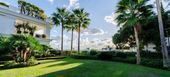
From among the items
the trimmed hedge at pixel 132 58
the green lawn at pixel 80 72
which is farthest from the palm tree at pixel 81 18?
the green lawn at pixel 80 72

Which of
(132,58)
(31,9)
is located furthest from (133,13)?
(31,9)

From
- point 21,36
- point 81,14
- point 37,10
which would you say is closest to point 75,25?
point 81,14

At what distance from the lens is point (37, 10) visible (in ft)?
137

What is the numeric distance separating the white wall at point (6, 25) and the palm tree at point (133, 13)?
15247 millimetres

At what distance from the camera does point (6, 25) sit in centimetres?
2717

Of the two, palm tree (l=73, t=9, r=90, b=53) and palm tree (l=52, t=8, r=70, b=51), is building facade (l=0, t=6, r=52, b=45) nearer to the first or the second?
palm tree (l=52, t=8, r=70, b=51)

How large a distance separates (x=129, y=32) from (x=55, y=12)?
59.0 feet

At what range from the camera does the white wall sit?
87.1ft

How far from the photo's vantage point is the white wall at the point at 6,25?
26.6m

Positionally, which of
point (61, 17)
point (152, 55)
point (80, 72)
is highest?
point (61, 17)

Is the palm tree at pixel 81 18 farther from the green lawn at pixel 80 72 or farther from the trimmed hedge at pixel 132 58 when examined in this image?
the green lawn at pixel 80 72

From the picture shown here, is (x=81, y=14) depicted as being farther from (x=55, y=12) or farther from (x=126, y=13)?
(x=126, y=13)

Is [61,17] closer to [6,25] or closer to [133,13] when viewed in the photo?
[6,25]

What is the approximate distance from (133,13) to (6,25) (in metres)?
17.4
